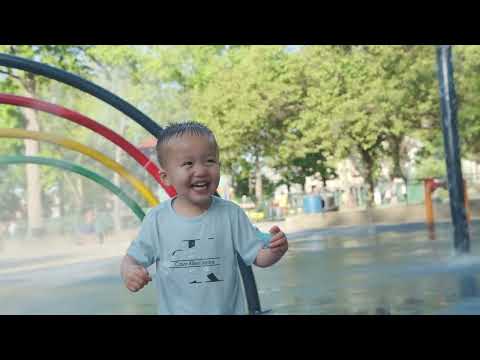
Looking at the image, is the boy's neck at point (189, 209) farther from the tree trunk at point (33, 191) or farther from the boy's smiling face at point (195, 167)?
the tree trunk at point (33, 191)

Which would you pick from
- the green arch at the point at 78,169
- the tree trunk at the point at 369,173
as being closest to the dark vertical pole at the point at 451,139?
the green arch at the point at 78,169

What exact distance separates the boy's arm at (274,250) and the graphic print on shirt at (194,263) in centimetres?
12

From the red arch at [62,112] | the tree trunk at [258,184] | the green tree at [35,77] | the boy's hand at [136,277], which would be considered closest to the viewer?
the boy's hand at [136,277]

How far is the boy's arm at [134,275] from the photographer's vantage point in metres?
2.22

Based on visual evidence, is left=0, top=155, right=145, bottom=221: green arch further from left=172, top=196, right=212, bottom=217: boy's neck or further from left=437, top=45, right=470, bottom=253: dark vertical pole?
left=437, top=45, right=470, bottom=253: dark vertical pole

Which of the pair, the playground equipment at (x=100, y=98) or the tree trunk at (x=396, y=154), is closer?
the playground equipment at (x=100, y=98)

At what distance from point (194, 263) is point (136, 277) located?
0.15 metres

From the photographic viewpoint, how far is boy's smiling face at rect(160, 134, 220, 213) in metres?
2.27

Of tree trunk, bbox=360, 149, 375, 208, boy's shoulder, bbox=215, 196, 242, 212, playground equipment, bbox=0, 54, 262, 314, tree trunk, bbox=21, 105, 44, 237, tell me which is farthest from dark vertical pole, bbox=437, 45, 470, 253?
tree trunk, bbox=21, 105, 44, 237

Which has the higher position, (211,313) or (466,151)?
(466,151)

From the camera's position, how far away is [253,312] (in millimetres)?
4965
